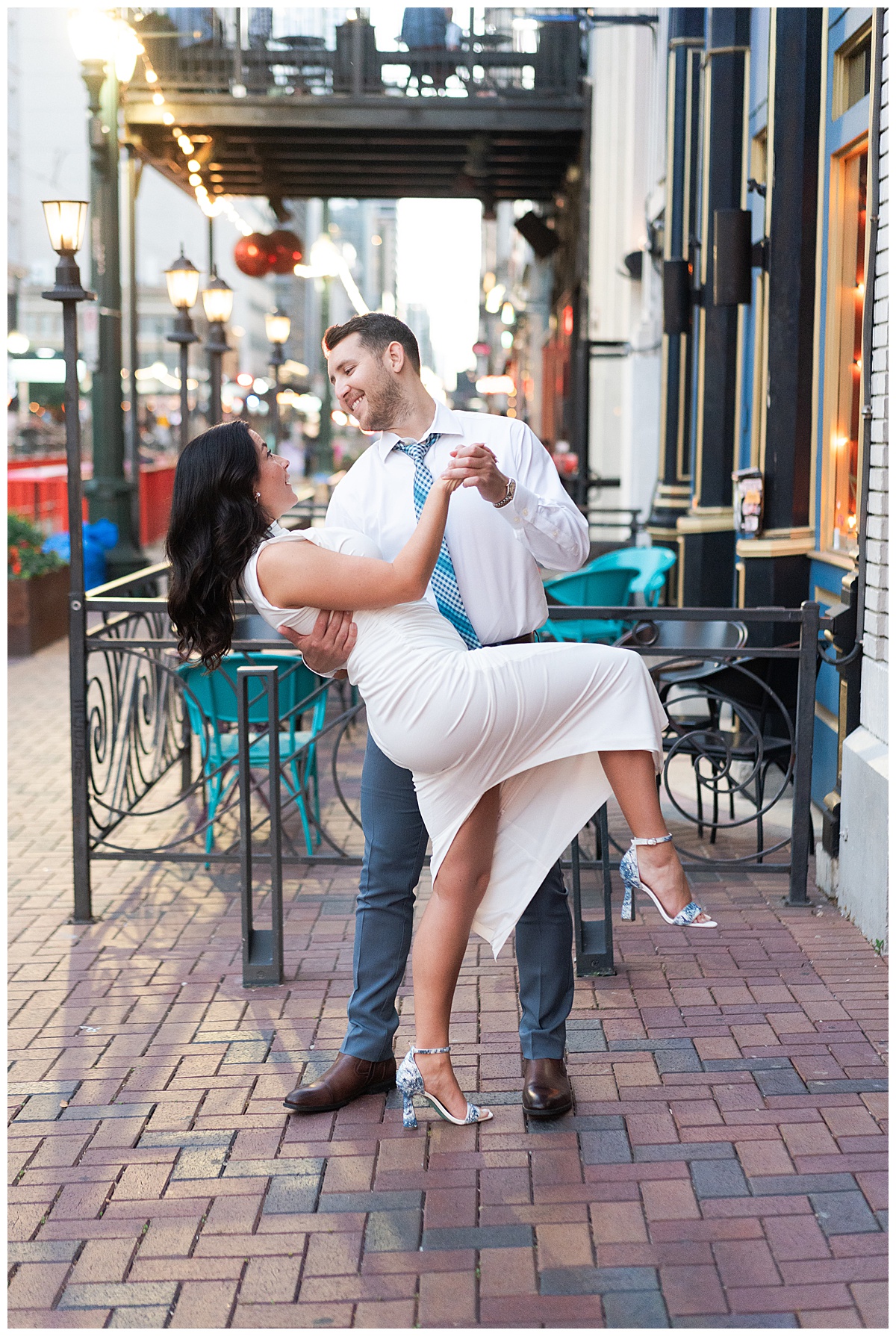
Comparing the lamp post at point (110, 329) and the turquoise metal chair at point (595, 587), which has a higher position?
the lamp post at point (110, 329)

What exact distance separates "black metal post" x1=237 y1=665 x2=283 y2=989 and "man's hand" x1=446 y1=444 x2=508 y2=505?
1.60 m

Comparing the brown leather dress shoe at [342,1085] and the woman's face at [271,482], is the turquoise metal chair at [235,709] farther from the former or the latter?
the woman's face at [271,482]

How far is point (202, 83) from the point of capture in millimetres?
15953

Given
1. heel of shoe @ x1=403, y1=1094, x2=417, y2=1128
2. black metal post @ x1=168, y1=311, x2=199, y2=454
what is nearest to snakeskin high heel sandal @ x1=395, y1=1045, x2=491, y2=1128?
heel of shoe @ x1=403, y1=1094, x2=417, y2=1128

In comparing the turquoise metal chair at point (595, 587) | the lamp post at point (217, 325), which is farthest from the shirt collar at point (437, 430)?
the lamp post at point (217, 325)

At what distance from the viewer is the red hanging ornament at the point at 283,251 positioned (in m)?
18.2

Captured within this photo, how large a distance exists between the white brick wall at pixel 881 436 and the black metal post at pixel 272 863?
2.26 metres

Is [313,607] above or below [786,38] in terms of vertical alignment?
below

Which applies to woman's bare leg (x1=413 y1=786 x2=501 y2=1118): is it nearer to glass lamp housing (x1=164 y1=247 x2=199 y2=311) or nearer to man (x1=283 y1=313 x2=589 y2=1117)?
man (x1=283 y1=313 x2=589 y2=1117)

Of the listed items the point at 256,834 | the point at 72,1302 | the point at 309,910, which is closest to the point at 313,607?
the point at 72,1302

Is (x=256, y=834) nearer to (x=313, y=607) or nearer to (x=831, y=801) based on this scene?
(x=831, y=801)

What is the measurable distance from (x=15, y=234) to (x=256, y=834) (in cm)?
6543

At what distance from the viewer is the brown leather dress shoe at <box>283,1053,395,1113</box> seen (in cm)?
371

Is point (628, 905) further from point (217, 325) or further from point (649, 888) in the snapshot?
point (217, 325)
